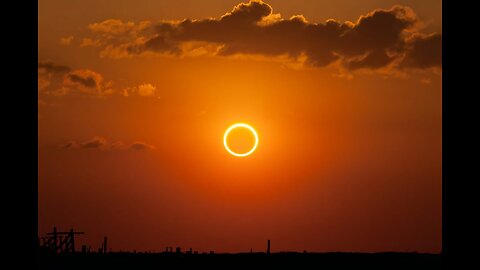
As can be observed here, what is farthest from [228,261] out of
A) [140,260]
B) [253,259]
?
[140,260]
